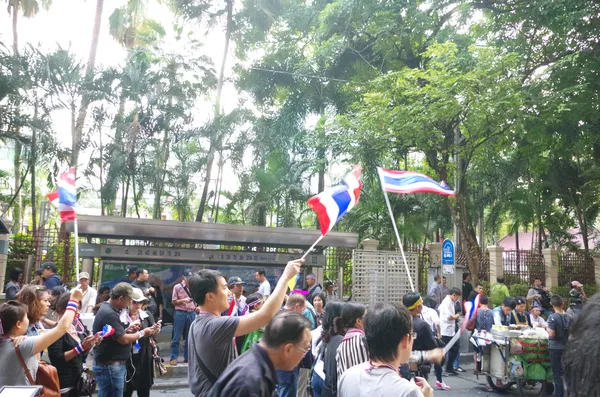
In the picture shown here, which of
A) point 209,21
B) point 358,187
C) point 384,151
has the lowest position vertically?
point 358,187

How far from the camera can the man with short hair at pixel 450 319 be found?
10.5 metres

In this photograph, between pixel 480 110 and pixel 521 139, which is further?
pixel 521 139

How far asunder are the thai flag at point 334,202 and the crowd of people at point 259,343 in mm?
968

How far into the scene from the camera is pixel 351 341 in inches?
165

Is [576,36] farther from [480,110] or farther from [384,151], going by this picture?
[384,151]

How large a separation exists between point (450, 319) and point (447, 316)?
85 mm

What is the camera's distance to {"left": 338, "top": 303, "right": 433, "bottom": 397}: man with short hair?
8.90 ft

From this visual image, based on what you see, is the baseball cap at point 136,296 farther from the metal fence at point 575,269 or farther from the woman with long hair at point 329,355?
the metal fence at point 575,269

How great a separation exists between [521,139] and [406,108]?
5185mm

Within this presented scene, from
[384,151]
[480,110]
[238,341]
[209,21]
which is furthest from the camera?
[209,21]

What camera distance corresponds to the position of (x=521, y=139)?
17875mm

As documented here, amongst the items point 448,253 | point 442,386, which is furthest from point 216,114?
point 442,386

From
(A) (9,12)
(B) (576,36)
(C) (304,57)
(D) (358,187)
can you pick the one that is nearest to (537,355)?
(D) (358,187)

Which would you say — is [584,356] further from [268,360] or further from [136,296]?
[136,296]
